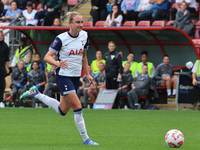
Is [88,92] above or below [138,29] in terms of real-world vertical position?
below

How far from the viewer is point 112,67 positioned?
18.4 meters

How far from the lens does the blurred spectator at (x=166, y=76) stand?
18.4 metres

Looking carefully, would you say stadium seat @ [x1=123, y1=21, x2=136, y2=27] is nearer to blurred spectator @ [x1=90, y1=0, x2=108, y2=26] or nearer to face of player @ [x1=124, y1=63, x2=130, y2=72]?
blurred spectator @ [x1=90, y1=0, x2=108, y2=26]

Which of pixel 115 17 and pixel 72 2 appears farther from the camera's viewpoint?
pixel 72 2

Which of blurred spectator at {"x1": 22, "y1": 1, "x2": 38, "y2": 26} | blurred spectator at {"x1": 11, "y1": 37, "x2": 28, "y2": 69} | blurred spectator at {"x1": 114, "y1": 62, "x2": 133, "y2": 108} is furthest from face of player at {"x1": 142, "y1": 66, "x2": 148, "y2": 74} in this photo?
blurred spectator at {"x1": 22, "y1": 1, "x2": 38, "y2": 26}

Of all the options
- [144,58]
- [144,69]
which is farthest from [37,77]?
[144,69]

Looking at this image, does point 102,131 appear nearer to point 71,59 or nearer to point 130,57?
point 71,59

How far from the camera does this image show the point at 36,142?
8.78 m

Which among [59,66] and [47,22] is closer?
[59,66]

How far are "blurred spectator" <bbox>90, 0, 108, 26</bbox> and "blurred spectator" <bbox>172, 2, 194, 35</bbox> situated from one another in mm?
3241

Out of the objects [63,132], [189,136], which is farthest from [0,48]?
[189,136]

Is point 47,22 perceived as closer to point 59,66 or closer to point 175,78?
point 175,78

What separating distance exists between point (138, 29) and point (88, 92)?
2.78 meters

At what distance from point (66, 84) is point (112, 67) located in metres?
9.76
